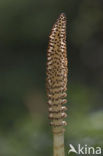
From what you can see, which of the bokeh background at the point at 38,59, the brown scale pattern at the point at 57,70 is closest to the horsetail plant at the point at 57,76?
the brown scale pattern at the point at 57,70

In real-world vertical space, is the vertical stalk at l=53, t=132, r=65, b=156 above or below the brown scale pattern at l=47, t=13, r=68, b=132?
below

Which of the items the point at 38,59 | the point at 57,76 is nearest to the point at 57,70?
the point at 57,76

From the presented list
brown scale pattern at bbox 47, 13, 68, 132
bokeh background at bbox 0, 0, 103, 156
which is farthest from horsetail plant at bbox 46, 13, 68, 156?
bokeh background at bbox 0, 0, 103, 156

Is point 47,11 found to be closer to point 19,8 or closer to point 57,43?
point 19,8

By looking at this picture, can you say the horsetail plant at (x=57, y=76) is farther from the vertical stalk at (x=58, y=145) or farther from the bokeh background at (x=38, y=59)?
the bokeh background at (x=38, y=59)

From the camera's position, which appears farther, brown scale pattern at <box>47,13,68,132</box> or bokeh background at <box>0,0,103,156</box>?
bokeh background at <box>0,0,103,156</box>

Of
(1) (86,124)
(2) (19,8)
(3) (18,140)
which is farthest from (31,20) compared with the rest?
(1) (86,124)

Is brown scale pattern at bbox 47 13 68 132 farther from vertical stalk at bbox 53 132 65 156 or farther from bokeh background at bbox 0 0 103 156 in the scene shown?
bokeh background at bbox 0 0 103 156
